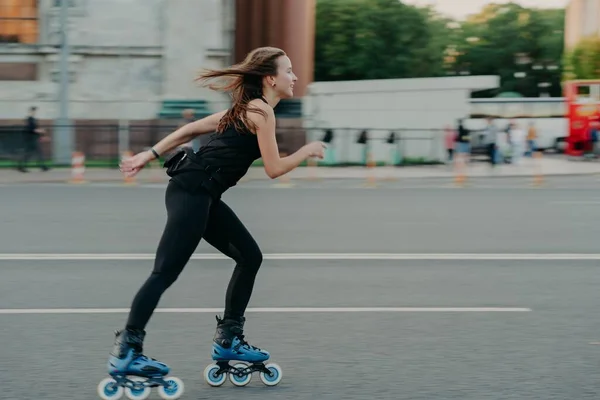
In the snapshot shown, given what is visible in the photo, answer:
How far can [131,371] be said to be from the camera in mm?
5262

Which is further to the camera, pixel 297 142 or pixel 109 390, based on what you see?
pixel 297 142

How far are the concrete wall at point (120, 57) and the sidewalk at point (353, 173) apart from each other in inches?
215

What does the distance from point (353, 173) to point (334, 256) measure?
58.8 feet

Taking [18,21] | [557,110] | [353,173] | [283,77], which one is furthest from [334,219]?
[557,110]

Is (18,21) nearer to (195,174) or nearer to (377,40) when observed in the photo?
(195,174)

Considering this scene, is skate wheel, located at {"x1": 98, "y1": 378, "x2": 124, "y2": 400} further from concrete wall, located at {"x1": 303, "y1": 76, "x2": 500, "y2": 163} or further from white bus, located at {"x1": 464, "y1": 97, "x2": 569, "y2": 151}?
white bus, located at {"x1": 464, "y1": 97, "x2": 569, "y2": 151}

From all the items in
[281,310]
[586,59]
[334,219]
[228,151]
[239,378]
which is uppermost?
[586,59]

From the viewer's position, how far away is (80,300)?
8.30m

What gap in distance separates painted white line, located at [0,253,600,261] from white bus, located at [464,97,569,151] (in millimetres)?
34864

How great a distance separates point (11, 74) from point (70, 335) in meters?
27.6

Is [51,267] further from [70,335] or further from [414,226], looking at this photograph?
[414,226]

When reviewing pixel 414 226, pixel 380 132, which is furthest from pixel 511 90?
pixel 414 226

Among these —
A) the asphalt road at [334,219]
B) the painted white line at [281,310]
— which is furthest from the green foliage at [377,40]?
the painted white line at [281,310]

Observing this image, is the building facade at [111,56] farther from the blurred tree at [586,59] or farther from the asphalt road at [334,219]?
the blurred tree at [586,59]
